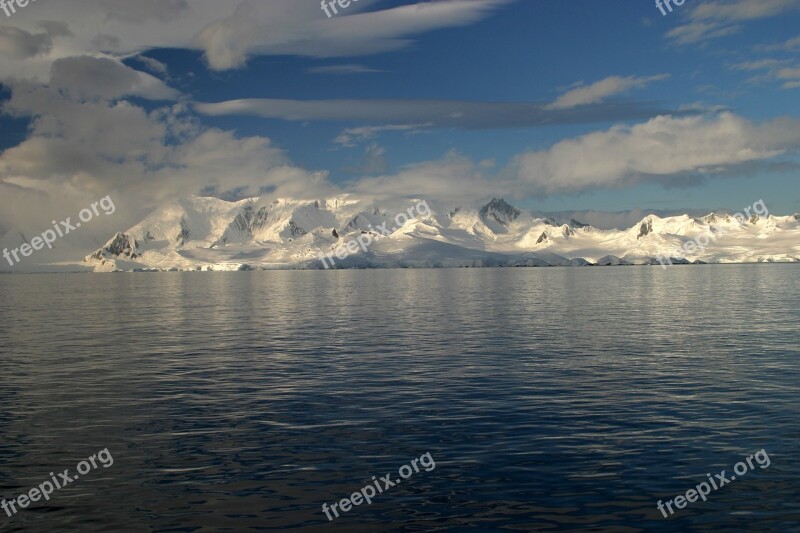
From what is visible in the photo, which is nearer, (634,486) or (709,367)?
(634,486)

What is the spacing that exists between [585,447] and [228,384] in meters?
21.7

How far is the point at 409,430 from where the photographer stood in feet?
93.0

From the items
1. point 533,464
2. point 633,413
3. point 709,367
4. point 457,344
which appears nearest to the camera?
point 533,464

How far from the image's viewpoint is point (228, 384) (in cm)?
3959

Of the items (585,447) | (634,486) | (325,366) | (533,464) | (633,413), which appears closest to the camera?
(634,486)

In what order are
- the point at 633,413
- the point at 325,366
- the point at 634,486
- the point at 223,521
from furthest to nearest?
the point at 325,366
the point at 633,413
the point at 634,486
the point at 223,521

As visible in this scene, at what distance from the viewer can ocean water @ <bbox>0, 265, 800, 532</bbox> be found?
1975cm

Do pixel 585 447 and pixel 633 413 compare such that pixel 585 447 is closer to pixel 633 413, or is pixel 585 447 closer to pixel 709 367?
pixel 633 413

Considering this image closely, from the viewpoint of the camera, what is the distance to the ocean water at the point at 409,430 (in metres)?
19.8

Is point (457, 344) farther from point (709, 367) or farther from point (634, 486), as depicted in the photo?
point (634, 486)

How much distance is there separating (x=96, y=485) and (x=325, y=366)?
2433cm

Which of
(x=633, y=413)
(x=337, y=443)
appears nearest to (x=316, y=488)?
(x=337, y=443)

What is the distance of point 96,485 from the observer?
Result: 22297 mm

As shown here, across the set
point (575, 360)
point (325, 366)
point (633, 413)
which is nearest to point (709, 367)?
point (575, 360)
